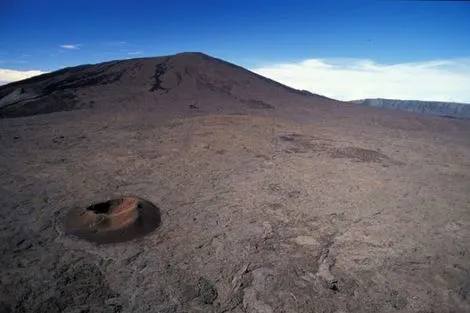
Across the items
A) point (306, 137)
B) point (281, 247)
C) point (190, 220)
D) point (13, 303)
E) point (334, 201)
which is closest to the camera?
point (13, 303)

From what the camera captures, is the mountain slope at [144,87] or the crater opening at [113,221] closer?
the crater opening at [113,221]

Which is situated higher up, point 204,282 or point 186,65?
point 186,65

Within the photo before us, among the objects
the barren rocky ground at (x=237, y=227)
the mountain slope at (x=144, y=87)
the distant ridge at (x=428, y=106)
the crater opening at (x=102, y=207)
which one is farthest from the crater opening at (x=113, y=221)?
the distant ridge at (x=428, y=106)

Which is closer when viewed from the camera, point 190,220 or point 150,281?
point 150,281

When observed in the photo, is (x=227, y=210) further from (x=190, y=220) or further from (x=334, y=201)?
(x=334, y=201)

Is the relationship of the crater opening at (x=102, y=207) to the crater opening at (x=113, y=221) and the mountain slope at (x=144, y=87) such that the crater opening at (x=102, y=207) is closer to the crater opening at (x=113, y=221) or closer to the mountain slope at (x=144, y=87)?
the crater opening at (x=113, y=221)

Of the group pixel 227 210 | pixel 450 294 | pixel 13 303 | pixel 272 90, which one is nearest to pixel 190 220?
pixel 227 210

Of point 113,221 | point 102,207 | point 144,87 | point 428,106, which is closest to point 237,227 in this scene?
point 113,221

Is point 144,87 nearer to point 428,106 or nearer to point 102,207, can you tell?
point 102,207
